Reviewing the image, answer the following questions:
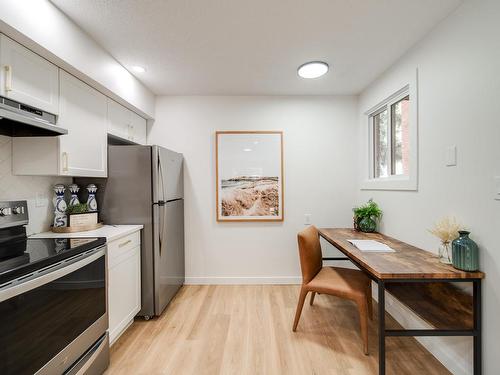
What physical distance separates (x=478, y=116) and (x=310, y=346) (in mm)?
1983

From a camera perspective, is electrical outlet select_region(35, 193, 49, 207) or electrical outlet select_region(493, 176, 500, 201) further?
electrical outlet select_region(35, 193, 49, 207)

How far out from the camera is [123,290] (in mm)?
2068

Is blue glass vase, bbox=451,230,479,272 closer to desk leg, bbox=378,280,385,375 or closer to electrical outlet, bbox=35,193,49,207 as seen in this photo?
desk leg, bbox=378,280,385,375

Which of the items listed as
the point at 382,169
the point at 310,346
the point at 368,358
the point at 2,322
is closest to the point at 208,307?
the point at 310,346

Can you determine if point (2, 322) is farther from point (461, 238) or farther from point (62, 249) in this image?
point (461, 238)

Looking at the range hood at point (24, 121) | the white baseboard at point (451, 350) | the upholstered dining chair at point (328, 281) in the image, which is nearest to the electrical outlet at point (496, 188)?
the white baseboard at point (451, 350)

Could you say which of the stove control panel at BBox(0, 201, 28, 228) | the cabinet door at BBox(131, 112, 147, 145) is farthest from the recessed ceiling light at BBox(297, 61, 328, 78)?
the stove control panel at BBox(0, 201, 28, 228)

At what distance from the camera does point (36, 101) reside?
1590mm

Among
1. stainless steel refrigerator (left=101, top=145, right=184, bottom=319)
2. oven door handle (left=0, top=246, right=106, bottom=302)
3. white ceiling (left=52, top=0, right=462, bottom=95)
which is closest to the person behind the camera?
oven door handle (left=0, top=246, right=106, bottom=302)

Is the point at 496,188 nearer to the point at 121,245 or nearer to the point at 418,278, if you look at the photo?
the point at 418,278

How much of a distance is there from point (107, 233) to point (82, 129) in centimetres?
86

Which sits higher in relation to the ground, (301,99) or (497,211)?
(301,99)

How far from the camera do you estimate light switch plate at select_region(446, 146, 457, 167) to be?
5.51 ft

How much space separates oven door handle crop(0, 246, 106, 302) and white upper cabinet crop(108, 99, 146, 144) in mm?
1355
